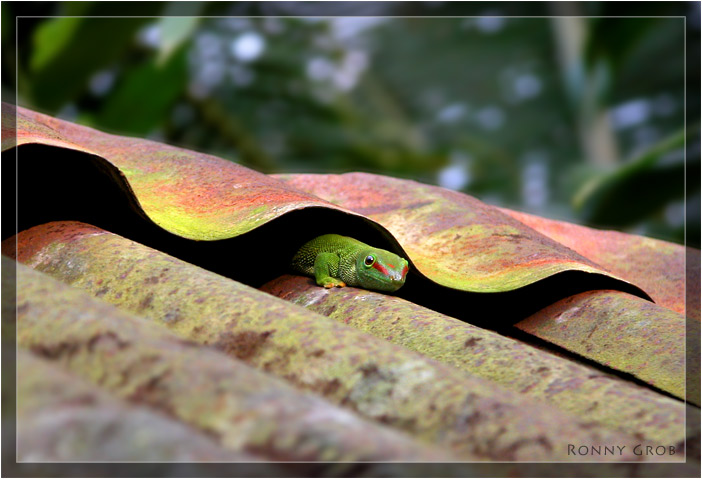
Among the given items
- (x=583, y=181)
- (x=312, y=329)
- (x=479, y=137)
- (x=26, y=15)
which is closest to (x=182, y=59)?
(x=26, y=15)

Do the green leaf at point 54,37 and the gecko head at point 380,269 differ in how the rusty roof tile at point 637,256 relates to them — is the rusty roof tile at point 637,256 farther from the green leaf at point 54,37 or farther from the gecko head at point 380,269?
the green leaf at point 54,37

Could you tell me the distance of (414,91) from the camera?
1969 cm

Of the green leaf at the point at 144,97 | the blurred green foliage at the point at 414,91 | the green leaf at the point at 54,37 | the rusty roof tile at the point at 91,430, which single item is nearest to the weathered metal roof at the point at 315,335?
the rusty roof tile at the point at 91,430

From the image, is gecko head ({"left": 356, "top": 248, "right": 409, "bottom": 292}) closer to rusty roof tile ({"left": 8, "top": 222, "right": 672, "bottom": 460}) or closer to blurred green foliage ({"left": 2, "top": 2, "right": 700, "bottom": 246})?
rusty roof tile ({"left": 8, "top": 222, "right": 672, "bottom": 460})

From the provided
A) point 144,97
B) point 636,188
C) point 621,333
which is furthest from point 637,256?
point 636,188

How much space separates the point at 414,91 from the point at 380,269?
17521mm

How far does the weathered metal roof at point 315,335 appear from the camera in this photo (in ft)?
3.57

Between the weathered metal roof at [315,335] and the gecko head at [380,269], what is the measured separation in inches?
1.8

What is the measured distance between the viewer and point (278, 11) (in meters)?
16.4

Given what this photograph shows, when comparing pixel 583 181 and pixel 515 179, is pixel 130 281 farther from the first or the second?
pixel 515 179

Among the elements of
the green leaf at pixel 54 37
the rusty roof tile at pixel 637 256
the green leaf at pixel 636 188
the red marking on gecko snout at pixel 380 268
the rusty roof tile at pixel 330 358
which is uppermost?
the green leaf at pixel 54 37

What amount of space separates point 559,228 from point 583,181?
5.73 m

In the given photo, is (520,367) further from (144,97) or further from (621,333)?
(144,97)

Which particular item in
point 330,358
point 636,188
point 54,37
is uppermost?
point 54,37
